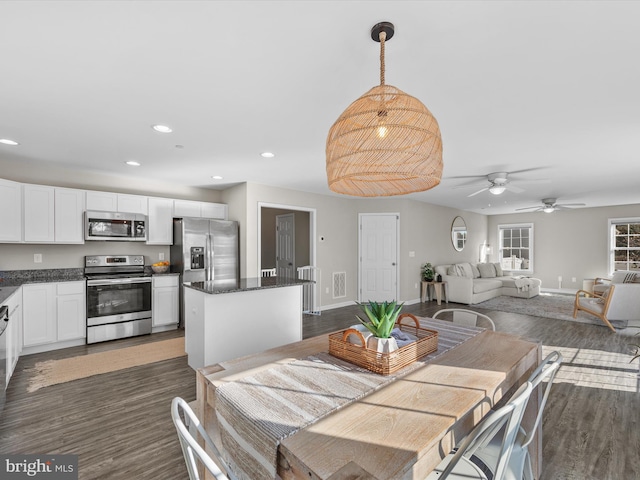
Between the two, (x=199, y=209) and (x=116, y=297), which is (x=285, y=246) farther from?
(x=116, y=297)

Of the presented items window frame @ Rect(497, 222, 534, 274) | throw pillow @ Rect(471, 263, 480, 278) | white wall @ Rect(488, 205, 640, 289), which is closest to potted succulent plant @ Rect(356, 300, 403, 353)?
throw pillow @ Rect(471, 263, 480, 278)

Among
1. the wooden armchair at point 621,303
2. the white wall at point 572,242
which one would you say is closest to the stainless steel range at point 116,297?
the wooden armchair at point 621,303

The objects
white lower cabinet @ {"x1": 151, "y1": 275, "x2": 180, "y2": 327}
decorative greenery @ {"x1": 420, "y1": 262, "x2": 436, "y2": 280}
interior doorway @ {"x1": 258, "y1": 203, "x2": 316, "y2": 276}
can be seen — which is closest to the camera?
white lower cabinet @ {"x1": 151, "y1": 275, "x2": 180, "y2": 327}

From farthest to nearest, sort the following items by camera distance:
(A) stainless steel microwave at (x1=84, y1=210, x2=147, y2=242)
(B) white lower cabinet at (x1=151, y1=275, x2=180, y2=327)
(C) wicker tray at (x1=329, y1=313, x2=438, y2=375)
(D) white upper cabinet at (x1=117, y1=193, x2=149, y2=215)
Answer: (B) white lower cabinet at (x1=151, y1=275, x2=180, y2=327), (D) white upper cabinet at (x1=117, y1=193, x2=149, y2=215), (A) stainless steel microwave at (x1=84, y1=210, x2=147, y2=242), (C) wicker tray at (x1=329, y1=313, x2=438, y2=375)

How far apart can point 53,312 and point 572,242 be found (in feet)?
37.7

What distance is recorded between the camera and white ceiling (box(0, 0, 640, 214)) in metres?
1.45

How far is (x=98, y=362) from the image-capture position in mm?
3477

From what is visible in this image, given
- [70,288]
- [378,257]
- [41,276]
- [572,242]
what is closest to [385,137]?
[70,288]

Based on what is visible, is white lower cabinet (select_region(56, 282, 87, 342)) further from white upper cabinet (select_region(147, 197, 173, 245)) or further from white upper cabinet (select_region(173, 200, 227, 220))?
white upper cabinet (select_region(173, 200, 227, 220))

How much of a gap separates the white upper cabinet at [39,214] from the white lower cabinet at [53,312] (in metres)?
0.63

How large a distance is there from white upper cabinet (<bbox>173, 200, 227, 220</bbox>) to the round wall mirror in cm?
609

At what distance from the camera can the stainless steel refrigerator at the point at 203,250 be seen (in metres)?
4.77

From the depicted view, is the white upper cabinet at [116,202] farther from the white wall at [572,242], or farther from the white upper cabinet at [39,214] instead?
the white wall at [572,242]

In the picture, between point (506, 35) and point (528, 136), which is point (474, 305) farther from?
point (506, 35)
